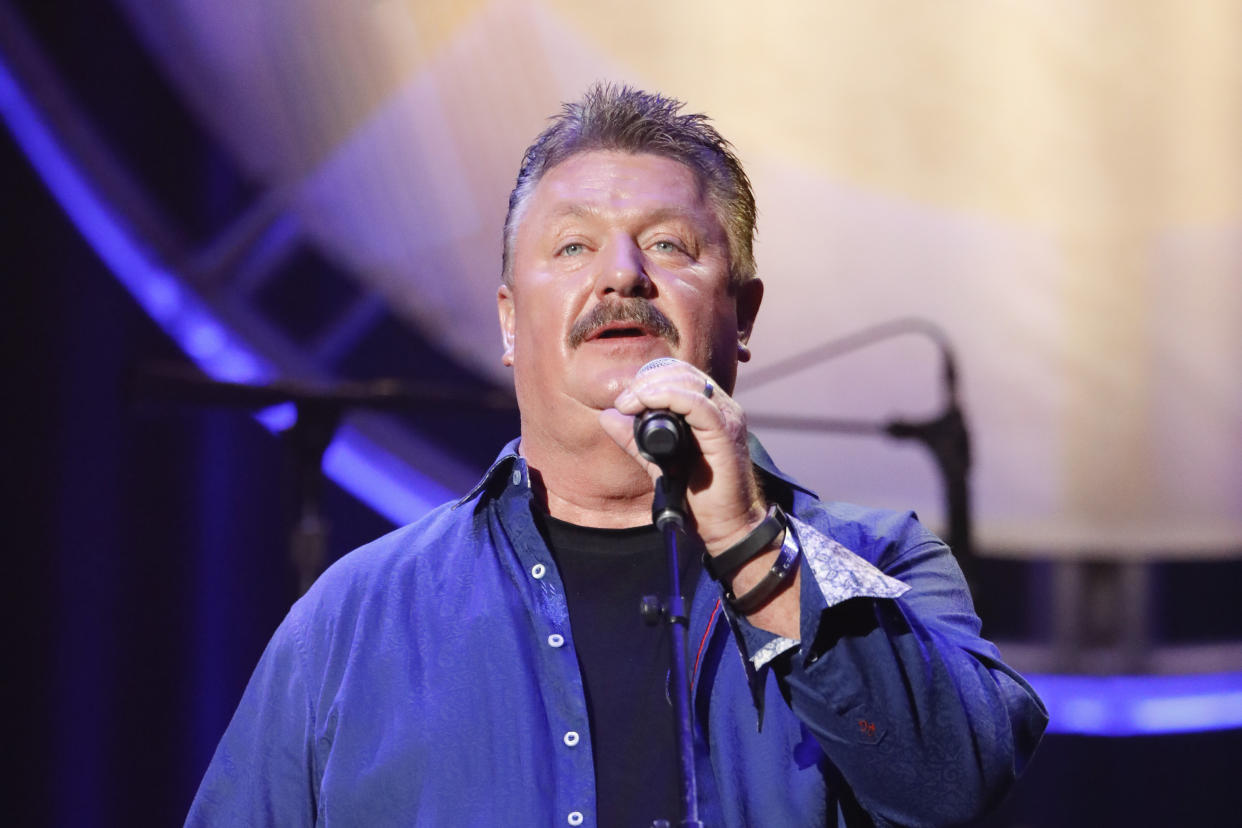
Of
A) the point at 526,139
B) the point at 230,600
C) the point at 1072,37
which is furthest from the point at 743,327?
the point at 1072,37

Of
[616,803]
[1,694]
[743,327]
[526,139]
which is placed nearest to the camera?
[616,803]

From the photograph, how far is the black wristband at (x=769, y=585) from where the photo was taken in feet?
4.10

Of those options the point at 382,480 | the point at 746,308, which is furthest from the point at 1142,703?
the point at 746,308

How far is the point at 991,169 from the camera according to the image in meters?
3.62

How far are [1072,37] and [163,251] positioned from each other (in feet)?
8.65

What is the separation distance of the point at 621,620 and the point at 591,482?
0.21 meters

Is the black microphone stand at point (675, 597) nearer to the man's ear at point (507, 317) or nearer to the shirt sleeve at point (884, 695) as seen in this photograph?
the shirt sleeve at point (884, 695)

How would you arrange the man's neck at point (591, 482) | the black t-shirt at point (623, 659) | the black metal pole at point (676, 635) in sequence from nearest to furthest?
1. the black metal pole at point (676, 635)
2. the black t-shirt at point (623, 659)
3. the man's neck at point (591, 482)

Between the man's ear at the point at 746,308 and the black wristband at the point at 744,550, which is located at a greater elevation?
the man's ear at the point at 746,308

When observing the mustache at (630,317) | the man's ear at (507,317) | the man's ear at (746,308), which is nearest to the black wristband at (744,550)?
the mustache at (630,317)

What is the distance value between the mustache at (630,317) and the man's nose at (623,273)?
2 cm

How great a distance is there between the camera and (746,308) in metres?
1.89

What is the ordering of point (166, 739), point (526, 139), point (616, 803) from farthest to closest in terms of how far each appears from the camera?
point (526, 139) → point (166, 739) → point (616, 803)

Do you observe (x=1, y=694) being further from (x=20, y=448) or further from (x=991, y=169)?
(x=991, y=169)
